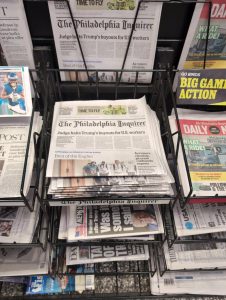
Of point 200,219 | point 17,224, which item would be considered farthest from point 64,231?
point 200,219

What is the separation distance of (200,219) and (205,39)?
486 millimetres

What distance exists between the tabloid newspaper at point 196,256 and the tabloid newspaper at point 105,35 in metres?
0.53

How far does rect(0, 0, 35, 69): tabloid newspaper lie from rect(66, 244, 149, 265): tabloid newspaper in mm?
581

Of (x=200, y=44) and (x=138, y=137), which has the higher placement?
(x=200, y=44)

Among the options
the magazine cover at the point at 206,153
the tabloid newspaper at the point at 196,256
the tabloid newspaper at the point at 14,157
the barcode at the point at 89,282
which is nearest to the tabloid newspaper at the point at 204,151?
the magazine cover at the point at 206,153

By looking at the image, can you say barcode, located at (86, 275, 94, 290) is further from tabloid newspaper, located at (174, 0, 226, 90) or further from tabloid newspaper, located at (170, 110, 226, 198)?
tabloid newspaper, located at (174, 0, 226, 90)

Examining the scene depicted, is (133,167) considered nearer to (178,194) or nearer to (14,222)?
(178,194)

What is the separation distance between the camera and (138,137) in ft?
2.33

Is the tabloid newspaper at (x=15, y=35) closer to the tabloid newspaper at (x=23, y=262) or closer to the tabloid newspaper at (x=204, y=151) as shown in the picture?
the tabloid newspaper at (x=204, y=151)

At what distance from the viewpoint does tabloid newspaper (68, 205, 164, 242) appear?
0.72 metres

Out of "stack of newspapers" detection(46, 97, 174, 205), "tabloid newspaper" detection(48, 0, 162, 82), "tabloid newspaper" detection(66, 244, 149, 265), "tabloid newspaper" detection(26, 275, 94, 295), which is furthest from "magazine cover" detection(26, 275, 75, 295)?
"tabloid newspaper" detection(48, 0, 162, 82)

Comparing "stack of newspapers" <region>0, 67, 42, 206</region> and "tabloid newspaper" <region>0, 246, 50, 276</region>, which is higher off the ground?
"stack of newspapers" <region>0, 67, 42, 206</region>

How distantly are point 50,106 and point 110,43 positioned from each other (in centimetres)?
25

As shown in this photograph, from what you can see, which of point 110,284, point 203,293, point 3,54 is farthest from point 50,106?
point 203,293
